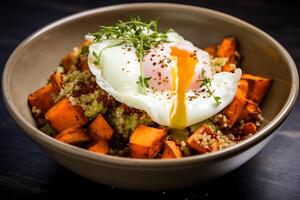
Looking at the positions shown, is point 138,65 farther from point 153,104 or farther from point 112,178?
point 112,178

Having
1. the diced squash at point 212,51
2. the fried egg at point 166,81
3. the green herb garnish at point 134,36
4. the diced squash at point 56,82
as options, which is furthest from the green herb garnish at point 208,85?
the diced squash at point 56,82

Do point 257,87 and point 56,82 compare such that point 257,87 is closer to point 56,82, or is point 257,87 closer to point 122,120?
point 122,120

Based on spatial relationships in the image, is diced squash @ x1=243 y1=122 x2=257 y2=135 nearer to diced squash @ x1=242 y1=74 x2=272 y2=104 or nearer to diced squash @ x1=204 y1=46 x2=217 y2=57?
diced squash @ x1=242 y1=74 x2=272 y2=104

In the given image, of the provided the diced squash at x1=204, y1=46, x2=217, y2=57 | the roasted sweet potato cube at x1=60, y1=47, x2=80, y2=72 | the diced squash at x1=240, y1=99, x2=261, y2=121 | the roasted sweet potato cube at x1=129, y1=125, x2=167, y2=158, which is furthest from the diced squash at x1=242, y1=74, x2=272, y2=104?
the roasted sweet potato cube at x1=60, y1=47, x2=80, y2=72

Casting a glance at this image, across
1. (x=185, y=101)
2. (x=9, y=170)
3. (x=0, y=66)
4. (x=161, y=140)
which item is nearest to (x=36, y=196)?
(x=9, y=170)

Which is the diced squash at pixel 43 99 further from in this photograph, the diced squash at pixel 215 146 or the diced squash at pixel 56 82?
the diced squash at pixel 215 146

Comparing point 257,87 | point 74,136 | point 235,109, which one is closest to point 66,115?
point 74,136
